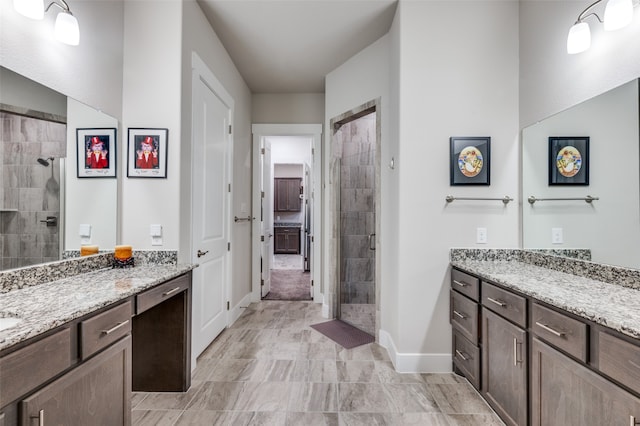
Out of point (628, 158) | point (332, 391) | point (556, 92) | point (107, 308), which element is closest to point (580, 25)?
point (556, 92)

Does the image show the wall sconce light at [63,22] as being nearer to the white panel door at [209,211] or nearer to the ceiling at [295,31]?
the white panel door at [209,211]

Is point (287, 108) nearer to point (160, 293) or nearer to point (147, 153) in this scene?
point (147, 153)

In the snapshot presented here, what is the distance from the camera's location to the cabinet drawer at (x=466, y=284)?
1.98m

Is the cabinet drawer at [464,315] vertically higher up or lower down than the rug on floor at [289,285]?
higher up

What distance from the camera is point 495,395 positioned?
179 centimetres

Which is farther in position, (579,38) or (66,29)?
(579,38)

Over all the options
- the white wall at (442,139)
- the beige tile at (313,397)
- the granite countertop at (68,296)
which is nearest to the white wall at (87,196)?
the granite countertop at (68,296)

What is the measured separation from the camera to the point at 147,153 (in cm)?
213

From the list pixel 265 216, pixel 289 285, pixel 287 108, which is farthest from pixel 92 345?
pixel 289 285

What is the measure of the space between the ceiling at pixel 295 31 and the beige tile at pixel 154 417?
3.03 meters

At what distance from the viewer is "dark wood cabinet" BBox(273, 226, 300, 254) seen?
27.8 feet

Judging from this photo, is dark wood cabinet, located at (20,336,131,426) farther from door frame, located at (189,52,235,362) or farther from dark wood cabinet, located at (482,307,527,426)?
dark wood cabinet, located at (482,307,527,426)

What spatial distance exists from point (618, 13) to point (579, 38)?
212 millimetres

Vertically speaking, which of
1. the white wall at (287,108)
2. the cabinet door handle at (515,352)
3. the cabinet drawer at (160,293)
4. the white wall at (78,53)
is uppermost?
the white wall at (287,108)
